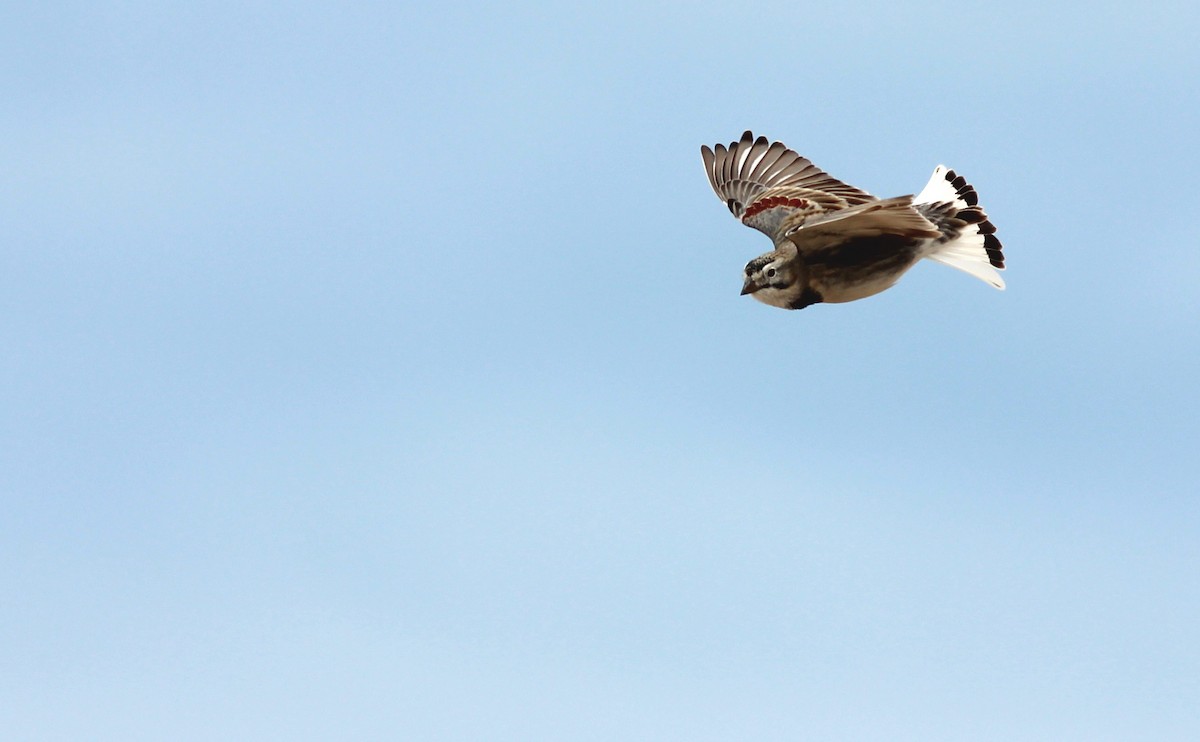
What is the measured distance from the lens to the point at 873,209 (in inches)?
659

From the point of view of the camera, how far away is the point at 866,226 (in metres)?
17.4

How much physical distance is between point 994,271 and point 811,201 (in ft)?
9.08

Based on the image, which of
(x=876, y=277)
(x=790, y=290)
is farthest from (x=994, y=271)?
(x=790, y=290)

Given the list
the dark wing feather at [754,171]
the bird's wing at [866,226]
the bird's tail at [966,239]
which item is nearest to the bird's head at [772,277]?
the bird's wing at [866,226]

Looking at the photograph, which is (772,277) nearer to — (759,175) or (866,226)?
(866,226)

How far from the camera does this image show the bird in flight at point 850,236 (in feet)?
57.5

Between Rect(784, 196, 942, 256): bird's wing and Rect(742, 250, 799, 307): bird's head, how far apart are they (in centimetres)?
26

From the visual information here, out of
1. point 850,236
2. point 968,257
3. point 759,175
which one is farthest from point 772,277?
point 759,175

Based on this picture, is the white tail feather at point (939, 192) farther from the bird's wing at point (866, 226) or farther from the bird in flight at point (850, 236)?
the bird's wing at point (866, 226)

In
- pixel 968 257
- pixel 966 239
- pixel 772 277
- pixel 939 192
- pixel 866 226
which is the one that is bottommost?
pixel 772 277

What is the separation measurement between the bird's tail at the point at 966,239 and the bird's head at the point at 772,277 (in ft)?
7.04

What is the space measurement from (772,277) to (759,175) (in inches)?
208

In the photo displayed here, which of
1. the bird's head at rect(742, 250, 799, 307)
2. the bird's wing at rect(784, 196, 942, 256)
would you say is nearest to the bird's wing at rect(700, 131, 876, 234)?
the bird's head at rect(742, 250, 799, 307)

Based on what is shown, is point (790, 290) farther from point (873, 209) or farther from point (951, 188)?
point (951, 188)
